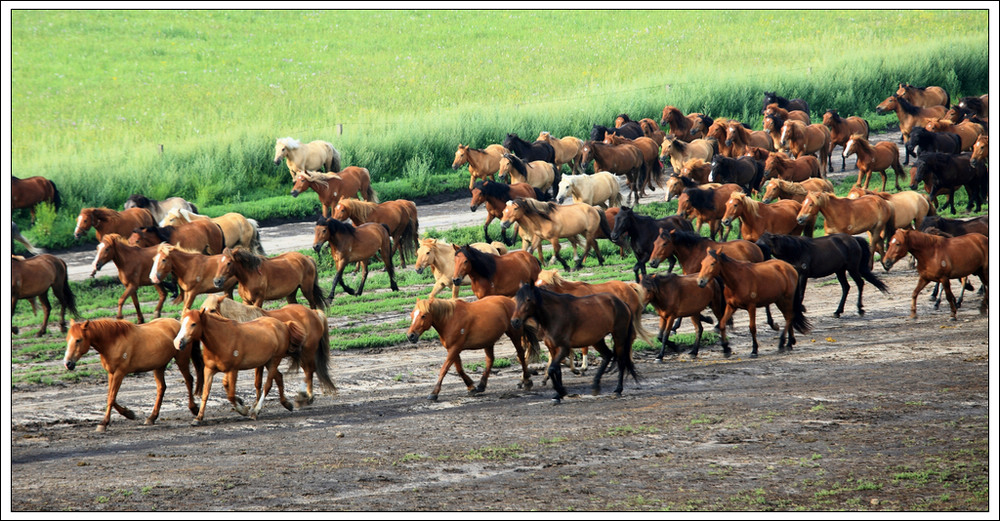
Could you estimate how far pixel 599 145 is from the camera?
25469mm

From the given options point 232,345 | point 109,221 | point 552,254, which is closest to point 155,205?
point 109,221

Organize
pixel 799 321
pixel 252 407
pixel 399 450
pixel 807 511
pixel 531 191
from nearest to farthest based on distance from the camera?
pixel 807 511, pixel 399 450, pixel 252 407, pixel 799 321, pixel 531 191

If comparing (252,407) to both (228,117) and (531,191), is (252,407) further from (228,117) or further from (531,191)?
(228,117)

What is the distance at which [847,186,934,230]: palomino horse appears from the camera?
774 inches

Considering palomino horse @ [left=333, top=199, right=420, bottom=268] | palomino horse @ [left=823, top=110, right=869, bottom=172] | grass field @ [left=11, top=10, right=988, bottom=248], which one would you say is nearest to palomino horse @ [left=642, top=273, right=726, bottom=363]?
palomino horse @ [left=333, top=199, right=420, bottom=268]

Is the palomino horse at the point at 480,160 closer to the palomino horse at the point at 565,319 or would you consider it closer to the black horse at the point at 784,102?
the black horse at the point at 784,102

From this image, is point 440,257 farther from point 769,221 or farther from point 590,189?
point 590,189

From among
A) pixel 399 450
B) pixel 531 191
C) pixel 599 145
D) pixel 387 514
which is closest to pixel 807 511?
pixel 387 514

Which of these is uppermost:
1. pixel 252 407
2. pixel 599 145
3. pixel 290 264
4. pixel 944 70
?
pixel 944 70

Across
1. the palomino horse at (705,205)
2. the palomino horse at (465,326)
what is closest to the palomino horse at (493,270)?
the palomino horse at (465,326)

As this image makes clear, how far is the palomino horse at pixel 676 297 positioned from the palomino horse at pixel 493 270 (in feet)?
6.00

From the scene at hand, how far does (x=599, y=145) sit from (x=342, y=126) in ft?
35.3

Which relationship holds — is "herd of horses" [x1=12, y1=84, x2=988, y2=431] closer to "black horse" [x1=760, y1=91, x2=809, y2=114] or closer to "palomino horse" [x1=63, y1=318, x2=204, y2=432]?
"palomino horse" [x1=63, y1=318, x2=204, y2=432]

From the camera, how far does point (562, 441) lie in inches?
409
